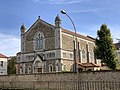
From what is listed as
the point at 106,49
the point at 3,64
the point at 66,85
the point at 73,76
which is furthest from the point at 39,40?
the point at 66,85

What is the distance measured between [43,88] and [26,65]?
23.9 metres

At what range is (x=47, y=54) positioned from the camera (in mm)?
51188

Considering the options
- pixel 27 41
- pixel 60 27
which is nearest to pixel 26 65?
pixel 27 41

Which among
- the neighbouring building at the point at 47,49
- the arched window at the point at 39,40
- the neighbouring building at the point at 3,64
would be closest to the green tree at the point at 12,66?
the neighbouring building at the point at 3,64

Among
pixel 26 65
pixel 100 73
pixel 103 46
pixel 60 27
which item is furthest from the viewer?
pixel 26 65

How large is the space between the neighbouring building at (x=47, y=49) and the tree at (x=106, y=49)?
8.76 m

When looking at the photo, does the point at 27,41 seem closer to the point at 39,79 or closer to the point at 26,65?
the point at 26,65

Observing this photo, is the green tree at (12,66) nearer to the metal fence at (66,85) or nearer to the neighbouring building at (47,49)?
the neighbouring building at (47,49)

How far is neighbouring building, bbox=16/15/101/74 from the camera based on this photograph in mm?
49438

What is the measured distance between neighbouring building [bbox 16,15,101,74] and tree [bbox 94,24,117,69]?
8755mm

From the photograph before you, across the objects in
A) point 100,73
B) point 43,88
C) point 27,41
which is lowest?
point 43,88

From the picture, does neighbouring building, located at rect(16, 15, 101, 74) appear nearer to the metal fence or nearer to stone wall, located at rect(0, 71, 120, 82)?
stone wall, located at rect(0, 71, 120, 82)

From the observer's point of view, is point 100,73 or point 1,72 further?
point 1,72

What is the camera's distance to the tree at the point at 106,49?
44219mm
